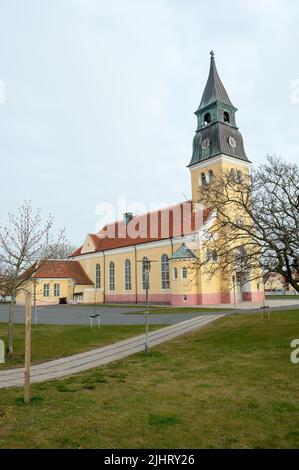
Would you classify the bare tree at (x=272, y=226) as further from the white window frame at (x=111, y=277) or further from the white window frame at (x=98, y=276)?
the white window frame at (x=98, y=276)

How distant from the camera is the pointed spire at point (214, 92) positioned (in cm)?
4525

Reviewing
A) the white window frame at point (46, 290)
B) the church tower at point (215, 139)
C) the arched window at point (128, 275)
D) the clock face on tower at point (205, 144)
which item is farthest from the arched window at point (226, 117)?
the white window frame at point (46, 290)

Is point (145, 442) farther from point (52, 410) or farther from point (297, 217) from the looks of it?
point (297, 217)

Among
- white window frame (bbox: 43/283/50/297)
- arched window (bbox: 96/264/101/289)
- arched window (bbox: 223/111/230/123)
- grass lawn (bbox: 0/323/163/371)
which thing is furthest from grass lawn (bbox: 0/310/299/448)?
arched window (bbox: 96/264/101/289)

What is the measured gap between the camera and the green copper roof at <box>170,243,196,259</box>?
1551 inches

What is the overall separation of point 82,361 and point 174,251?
3031cm

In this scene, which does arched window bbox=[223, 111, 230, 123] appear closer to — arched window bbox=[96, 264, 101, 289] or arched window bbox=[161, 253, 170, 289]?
arched window bbox=[161, 253, 170, 289]

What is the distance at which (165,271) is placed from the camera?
4356 cm

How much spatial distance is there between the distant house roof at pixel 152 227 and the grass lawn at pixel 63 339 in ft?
61.7

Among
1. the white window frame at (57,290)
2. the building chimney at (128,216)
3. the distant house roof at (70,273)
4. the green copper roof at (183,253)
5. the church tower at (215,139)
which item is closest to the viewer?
the green copper roof at (183,253)

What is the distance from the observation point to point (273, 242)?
45.0ft

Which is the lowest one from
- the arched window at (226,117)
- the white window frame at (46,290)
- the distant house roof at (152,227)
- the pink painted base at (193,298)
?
the pink painted base at (193,298)
